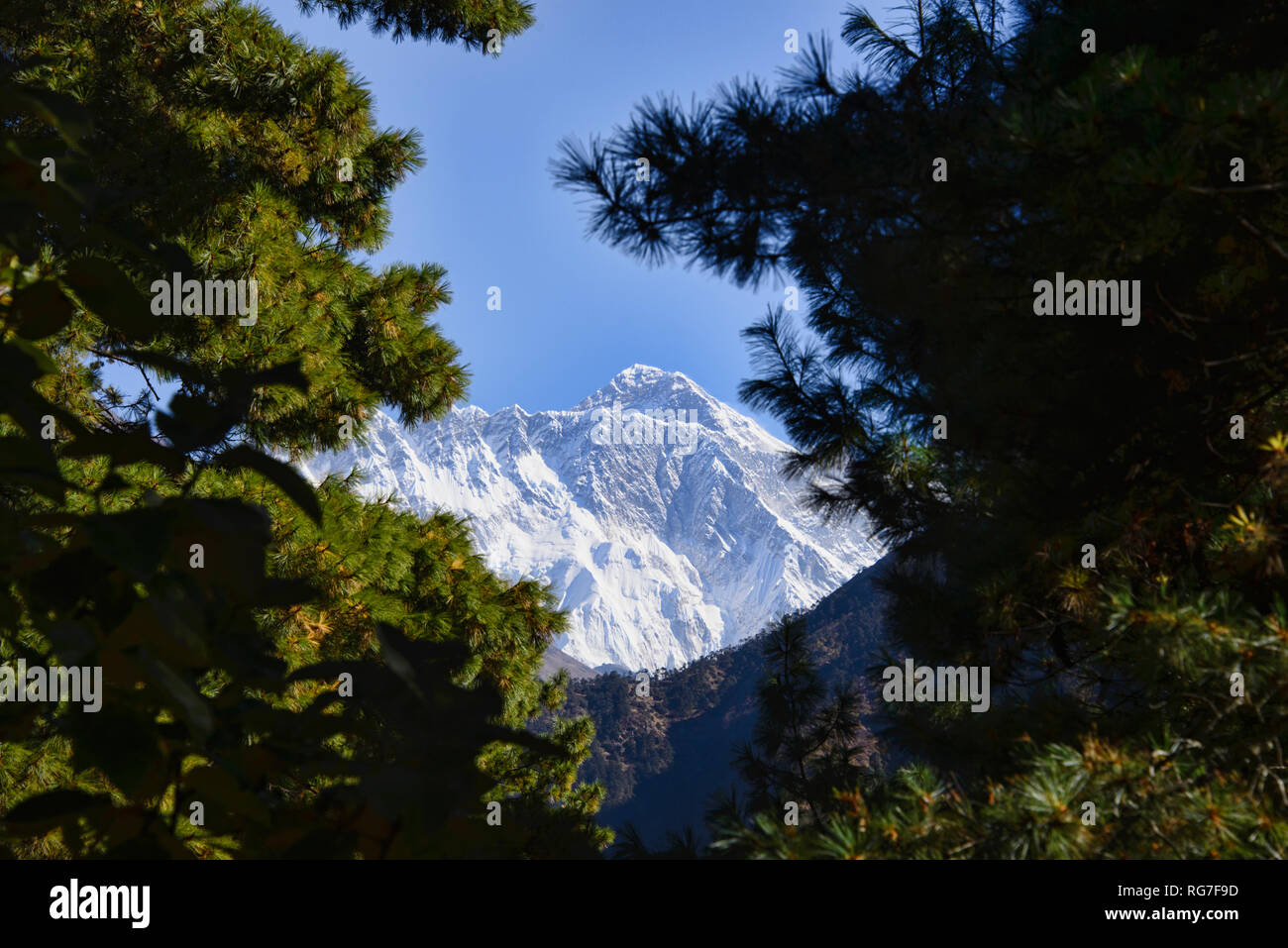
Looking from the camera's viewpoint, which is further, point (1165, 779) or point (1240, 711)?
point (1240, 711)

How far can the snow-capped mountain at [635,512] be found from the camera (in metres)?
97.2

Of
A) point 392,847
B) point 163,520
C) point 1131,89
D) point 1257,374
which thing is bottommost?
point 392,847

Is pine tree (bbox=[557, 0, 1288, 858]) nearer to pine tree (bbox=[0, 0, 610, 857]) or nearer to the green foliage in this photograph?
pine tree (bbox=[0, 0, 610, 857])

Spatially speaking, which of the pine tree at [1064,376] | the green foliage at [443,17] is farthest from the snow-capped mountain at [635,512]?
the pine tree at [1064,376]

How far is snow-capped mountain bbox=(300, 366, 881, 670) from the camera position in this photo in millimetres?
97250

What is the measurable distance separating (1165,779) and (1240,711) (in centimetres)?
70

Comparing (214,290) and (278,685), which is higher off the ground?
(214,290)

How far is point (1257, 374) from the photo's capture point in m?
1.91

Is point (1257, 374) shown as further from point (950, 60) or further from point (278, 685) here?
point (950, 60)

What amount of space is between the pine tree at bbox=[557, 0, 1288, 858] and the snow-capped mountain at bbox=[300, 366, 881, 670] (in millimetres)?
87802

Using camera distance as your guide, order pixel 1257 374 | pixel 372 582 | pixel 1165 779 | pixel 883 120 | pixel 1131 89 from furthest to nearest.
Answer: pixel 372 582, pixel 883 120, pixel 1257 374, pixel 1131 89, pixel 1165 779

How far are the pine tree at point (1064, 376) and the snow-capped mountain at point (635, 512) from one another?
8780 cm
